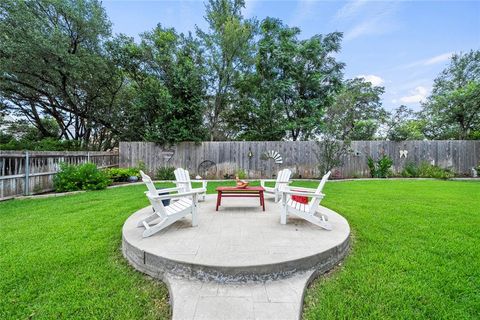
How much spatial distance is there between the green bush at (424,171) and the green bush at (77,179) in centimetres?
1159

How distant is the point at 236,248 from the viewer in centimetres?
238

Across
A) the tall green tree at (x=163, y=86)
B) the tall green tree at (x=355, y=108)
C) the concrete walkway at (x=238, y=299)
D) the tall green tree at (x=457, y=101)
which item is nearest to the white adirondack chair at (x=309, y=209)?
the concrete walkway at (x=238, y=299)

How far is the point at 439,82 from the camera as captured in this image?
15977 millimetres

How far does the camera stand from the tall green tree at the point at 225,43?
1181cm

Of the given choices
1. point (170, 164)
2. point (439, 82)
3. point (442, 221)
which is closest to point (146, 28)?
point (170, 164)

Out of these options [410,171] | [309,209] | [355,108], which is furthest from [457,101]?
[309,209]

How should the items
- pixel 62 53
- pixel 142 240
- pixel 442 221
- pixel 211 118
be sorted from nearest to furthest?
pixel 142 240
pixel 442 221
pixel 62 53
pixel 211 118

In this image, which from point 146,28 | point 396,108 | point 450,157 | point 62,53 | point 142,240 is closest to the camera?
point 142,240

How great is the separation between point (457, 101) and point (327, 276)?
14519mm

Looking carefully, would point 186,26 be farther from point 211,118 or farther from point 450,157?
point 450,157

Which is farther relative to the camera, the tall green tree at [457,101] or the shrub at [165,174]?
the tall green tree at [457,101]

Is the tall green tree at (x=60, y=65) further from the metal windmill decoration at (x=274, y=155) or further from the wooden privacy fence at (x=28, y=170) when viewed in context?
the metal windmill decoration at (x=274, y=155)

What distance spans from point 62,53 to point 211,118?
740 centimetres

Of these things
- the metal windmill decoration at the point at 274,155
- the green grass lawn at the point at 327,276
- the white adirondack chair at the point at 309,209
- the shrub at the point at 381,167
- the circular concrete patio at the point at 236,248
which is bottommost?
the green grass lawn at the point at 327,276
